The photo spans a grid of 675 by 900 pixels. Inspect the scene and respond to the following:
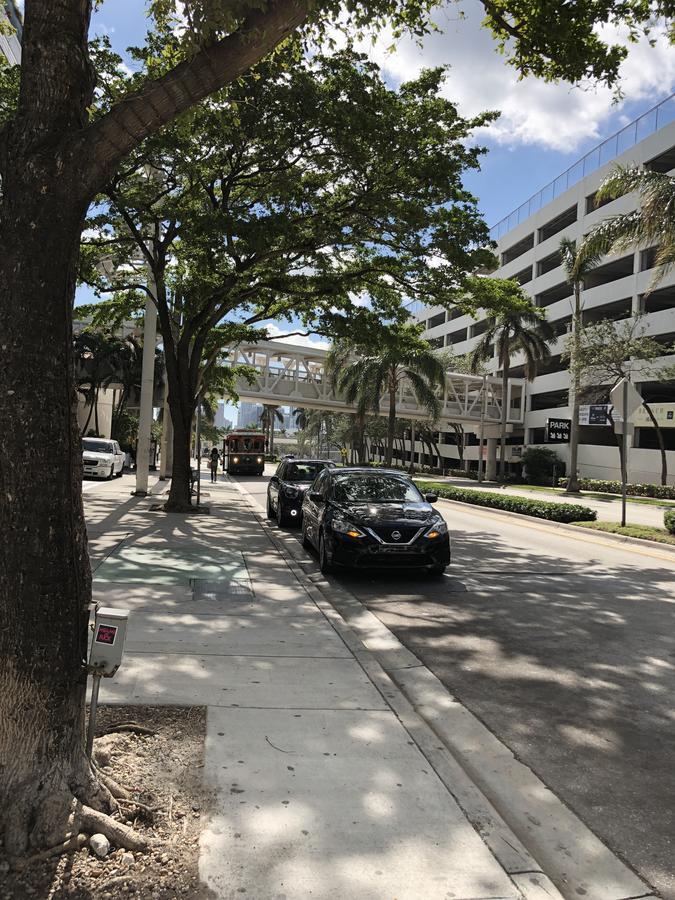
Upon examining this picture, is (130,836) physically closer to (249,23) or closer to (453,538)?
(249,23)

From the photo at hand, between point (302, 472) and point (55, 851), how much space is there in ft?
46.3

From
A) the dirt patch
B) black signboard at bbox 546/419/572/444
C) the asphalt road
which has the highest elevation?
black signboard at bbox 546/419/572/444

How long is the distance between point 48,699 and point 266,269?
14.7 m

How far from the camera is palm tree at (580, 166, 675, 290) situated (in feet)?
57.1

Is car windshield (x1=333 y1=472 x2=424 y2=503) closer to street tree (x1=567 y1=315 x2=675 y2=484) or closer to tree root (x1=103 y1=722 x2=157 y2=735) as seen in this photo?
tree root (x1=103 y1=722 x2=157 y2=735)

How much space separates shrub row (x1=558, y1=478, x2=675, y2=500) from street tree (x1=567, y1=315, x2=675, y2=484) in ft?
5.62

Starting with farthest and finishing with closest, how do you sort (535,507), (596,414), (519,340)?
(519,340), (596,414), (535,507)

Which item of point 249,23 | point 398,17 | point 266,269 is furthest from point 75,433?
point 266,269

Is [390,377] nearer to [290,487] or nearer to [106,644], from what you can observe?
[290,487]

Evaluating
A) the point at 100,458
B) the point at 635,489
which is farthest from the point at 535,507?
the point at 635,489

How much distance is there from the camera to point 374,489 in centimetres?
1057

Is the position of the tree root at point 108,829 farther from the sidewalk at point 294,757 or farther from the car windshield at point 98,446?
the car windshield at point 98,446

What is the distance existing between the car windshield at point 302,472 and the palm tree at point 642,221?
34.4 ft

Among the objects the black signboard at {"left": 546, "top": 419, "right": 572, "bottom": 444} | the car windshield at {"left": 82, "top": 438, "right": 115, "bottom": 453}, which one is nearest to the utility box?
the car windshield at {"left": 82, "top": 438, "right": 115, "bottom": 453}
